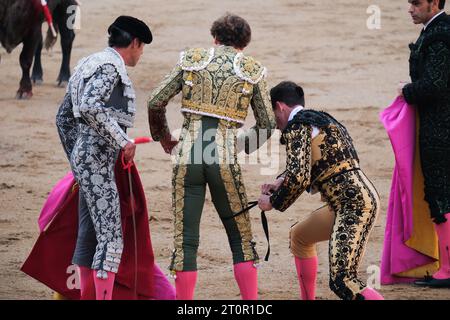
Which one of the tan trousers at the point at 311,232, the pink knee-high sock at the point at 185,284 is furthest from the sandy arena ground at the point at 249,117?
the pink knee-high sock at the point at 185,284

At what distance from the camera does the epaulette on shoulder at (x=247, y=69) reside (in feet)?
17.2

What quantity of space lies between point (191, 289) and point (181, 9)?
9864 millimetres

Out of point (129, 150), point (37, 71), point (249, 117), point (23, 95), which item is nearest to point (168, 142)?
point (129, 150)

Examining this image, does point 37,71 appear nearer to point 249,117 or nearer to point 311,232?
point 249,117

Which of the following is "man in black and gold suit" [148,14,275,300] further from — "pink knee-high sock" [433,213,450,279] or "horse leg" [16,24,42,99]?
"horse leg" [16,24,42,99]

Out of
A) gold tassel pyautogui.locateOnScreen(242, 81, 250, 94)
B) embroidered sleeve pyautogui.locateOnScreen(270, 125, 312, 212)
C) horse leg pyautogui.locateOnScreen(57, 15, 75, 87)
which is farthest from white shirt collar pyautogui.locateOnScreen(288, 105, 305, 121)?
horse leg pyautogui.locateOnScreen(57, 15, 75, 87)

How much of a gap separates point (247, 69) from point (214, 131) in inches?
12.7

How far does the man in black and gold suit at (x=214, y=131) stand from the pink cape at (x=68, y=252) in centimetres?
40

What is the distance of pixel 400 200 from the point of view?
628cm

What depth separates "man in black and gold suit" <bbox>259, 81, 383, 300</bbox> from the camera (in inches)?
201

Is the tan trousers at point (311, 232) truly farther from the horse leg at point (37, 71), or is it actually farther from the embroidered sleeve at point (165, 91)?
the horse leg at point (37, 71)

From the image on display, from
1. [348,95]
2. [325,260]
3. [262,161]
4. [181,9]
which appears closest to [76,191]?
[325,260]

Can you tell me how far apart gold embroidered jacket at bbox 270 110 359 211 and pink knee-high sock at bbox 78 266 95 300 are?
36.7 inches

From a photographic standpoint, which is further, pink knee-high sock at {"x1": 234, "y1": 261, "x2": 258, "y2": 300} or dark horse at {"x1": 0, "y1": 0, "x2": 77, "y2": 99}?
dark horse at {"x1": 0, "y1": 0, "x2": 77, "y2": 99}
